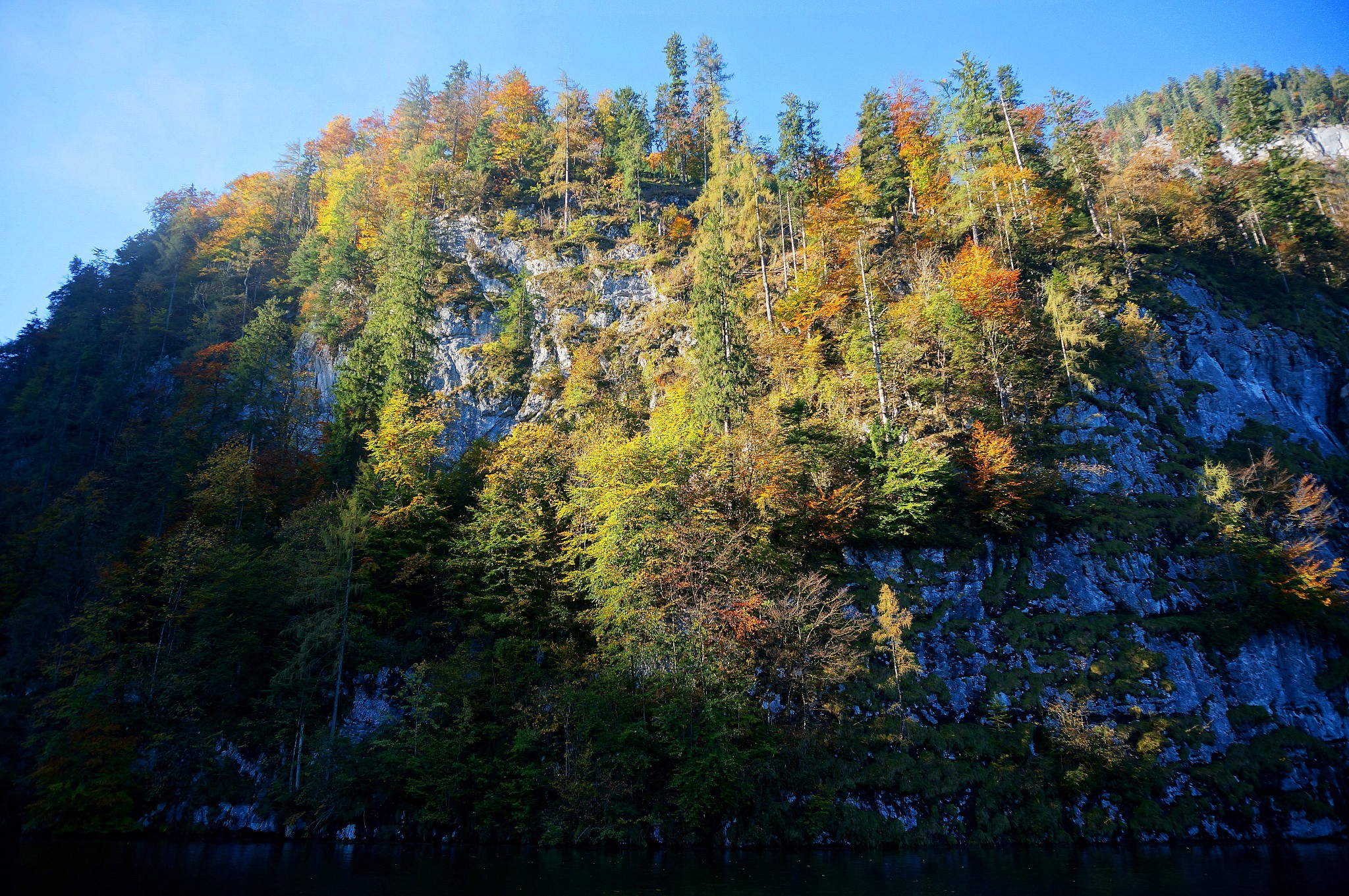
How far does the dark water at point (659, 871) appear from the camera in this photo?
14.1 metres

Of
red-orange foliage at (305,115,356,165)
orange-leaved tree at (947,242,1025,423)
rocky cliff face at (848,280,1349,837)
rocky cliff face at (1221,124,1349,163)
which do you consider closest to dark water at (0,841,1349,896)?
rocky cliff face at (848,280,1349,837)

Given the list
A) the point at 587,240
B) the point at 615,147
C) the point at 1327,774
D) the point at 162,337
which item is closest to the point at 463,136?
the point at 615,147

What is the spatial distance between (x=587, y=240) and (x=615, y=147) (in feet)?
46.1

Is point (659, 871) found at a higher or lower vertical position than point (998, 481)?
lower

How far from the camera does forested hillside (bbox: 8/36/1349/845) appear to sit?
76.0 feet

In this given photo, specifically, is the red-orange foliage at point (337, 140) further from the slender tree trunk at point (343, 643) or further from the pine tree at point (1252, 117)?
the pine tree at point (1252, 117)

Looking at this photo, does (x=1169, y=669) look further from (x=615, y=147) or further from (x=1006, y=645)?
(x=615, y=147)

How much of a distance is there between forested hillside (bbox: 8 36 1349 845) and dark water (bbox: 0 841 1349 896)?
223 centimetres

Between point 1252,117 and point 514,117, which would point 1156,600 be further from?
point 514,117

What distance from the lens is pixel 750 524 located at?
27.3 meters

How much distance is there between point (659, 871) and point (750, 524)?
13.5 m

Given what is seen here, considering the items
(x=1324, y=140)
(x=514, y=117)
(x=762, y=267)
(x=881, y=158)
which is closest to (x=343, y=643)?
(x=762, y=267)

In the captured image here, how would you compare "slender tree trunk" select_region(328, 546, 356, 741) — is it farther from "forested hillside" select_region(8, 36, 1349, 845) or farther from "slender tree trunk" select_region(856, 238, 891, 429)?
"slender tree trunk" select_region(856, 238, 891, 429)

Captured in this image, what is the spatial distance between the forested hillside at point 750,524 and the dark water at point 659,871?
2228 millimetres
